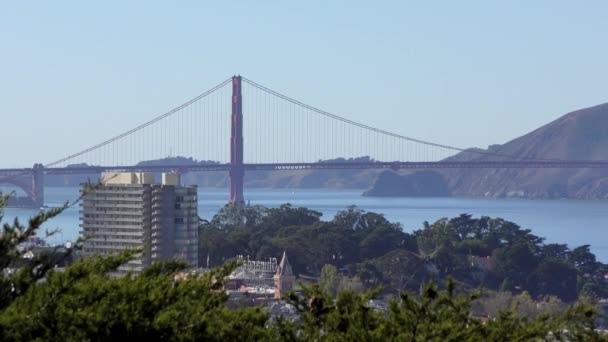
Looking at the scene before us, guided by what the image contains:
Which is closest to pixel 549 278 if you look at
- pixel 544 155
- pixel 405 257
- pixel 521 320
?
pixel 405 257

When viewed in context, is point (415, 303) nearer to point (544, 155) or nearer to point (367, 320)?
point (367, 320)

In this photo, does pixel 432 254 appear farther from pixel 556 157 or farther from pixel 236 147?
pixel 556 157

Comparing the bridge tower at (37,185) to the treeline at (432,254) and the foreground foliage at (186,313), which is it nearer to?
the treeline at (432,254)

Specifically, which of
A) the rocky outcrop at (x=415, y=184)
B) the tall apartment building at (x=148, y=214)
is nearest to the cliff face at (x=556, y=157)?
the rocky outcrop at (x=415, y=184)

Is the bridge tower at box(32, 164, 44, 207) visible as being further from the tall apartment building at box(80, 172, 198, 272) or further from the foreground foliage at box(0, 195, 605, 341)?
the foreground foliage at box(0, 195, 605, 341)

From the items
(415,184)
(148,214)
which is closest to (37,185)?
(148,214)

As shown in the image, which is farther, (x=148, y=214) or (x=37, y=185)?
(x=37, y=185)

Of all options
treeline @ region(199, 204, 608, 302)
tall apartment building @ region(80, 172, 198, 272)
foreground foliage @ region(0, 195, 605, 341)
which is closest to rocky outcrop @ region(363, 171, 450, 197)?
treeline @ region(199, 204, 608, 302)
